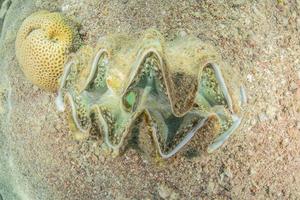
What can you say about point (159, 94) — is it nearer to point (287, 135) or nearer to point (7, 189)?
point (287, 135)

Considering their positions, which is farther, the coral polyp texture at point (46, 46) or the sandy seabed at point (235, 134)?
the coral polyp texture at point (46, 46)

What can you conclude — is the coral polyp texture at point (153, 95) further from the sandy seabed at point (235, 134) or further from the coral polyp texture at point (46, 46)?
the coral polyp texture at point (46, 46)

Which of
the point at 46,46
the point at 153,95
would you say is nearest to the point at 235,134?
the point at 153,95

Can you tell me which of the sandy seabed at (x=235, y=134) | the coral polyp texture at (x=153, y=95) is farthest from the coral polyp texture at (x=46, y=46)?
the coral polyp texture at (x=153, y=95)

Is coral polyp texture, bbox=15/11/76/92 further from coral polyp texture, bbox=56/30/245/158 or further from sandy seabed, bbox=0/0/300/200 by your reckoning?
coral polyp texture, bbox=56/30/245/158

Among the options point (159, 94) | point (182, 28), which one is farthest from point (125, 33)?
point (159, 94)
